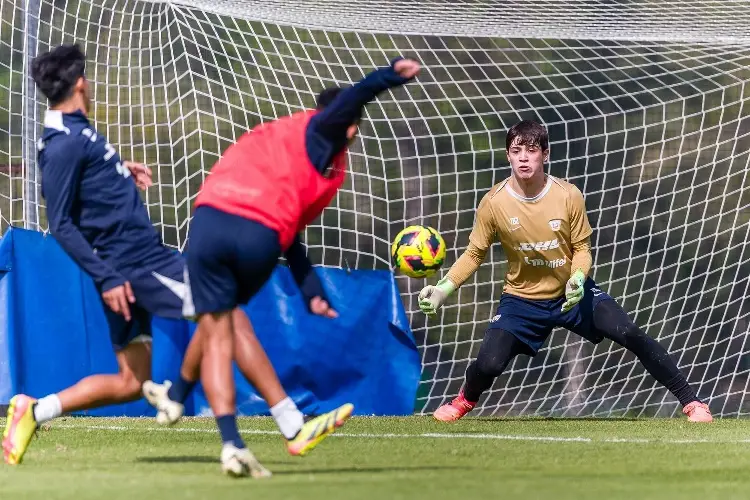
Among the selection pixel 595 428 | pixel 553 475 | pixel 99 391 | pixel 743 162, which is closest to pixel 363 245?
pixel 743 162

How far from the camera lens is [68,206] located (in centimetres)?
561

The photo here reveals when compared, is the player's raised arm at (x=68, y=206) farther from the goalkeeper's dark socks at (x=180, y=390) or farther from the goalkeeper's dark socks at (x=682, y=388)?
the goalkeeper's dark socks at (x=682, y=388)

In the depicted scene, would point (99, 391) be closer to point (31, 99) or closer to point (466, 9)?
point (31, 99)

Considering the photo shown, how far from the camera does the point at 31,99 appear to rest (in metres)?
8.76

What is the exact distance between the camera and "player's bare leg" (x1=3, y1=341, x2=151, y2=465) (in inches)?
226

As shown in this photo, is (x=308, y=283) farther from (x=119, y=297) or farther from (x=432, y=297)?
(x=432, y=297)

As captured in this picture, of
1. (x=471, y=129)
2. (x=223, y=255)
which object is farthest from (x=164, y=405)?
(x=471, y=129)

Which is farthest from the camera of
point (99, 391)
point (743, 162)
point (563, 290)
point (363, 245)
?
point (363, 245)

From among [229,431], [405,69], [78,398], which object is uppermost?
[405,69]

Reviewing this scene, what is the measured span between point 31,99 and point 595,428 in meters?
3.92

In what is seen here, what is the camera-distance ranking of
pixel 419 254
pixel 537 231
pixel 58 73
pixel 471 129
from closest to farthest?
pixel 58 73 < pixel 419 254 < pixel 537 231 < pixel 471 129

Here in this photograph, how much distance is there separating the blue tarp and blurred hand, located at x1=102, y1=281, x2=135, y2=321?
10.6 feet

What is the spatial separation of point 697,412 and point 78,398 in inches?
148

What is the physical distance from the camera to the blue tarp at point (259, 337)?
28.4 feet
